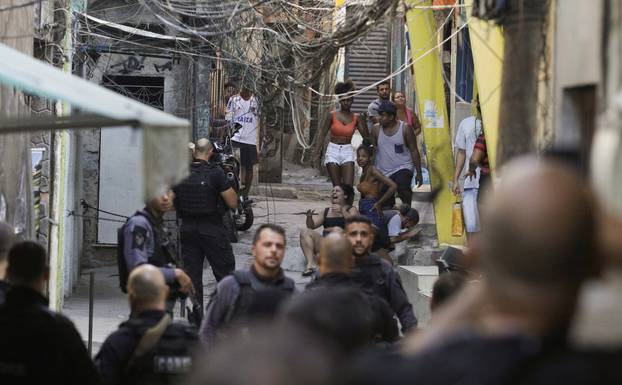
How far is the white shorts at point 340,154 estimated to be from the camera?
52.9 ft

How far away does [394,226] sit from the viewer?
13.6 meters

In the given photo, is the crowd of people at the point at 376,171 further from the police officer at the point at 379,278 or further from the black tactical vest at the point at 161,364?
the black tactical vest at the point at 161,364

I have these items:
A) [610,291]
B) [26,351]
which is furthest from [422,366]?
[26,351]

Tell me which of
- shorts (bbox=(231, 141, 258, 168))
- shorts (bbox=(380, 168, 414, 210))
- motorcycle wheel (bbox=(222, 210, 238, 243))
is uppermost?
shorts (bbox=(231, 141, 258, 168))

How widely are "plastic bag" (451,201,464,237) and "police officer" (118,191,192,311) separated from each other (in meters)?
4.96

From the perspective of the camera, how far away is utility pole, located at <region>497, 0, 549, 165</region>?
7.87m

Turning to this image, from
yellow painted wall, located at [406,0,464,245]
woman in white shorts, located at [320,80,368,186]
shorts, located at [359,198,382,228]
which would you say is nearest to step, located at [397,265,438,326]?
shorts, located at [359,198,382,228]

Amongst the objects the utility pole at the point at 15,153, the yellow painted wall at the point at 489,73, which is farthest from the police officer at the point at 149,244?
the yellow painted wall at the point at 489,73

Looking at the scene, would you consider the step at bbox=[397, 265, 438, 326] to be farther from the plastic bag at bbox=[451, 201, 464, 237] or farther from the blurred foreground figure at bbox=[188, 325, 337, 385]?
the blurred foreground figure at bbox=[188, 325, 337, 385]

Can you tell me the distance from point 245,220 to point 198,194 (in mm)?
5577

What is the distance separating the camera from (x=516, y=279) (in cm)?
319

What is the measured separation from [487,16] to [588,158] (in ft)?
5.48

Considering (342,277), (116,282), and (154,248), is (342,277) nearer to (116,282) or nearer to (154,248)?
(154,248)

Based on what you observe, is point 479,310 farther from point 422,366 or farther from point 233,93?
point 233,93
